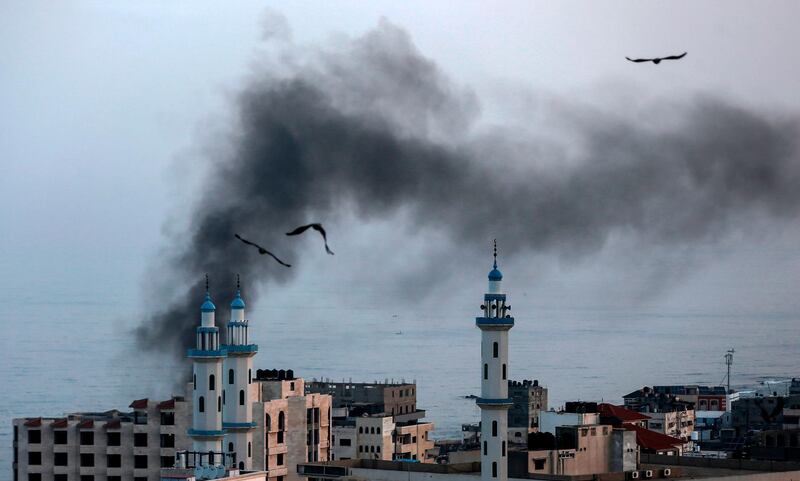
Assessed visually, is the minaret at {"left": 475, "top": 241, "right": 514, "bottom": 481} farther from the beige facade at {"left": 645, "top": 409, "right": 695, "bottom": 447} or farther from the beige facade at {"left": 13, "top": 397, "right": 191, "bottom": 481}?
the beige facade at {"left": 645, "top": 409, "right": 695, "bottom": 447}

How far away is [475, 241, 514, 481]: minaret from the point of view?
45750mm

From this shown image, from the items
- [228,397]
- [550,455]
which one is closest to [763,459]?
[550,455]

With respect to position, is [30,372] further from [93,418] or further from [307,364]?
[93,418]

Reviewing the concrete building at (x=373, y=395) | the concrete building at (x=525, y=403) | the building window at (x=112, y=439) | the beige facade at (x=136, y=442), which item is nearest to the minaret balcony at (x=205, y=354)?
the beige facade at (x=136, y=442)

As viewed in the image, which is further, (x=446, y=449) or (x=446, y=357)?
(x=446, y=357)

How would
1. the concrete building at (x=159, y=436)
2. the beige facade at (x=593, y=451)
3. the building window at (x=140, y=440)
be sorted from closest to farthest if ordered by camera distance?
the beige facade at (x=593, y=451), the concrete building at (x=159, y=436), the building window at (x=140, y=440)

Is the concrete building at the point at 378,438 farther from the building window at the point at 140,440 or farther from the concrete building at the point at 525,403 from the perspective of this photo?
the concrete building at the point at 525,403

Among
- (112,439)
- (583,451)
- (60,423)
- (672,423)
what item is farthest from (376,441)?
(583,451)

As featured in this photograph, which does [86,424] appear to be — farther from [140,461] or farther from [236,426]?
[236,426]

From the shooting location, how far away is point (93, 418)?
59156 millimetres

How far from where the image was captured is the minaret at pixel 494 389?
150ft

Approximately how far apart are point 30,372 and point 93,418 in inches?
2669

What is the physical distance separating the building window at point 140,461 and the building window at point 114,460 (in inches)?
18.6

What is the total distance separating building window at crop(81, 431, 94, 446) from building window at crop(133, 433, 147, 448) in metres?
1.33
